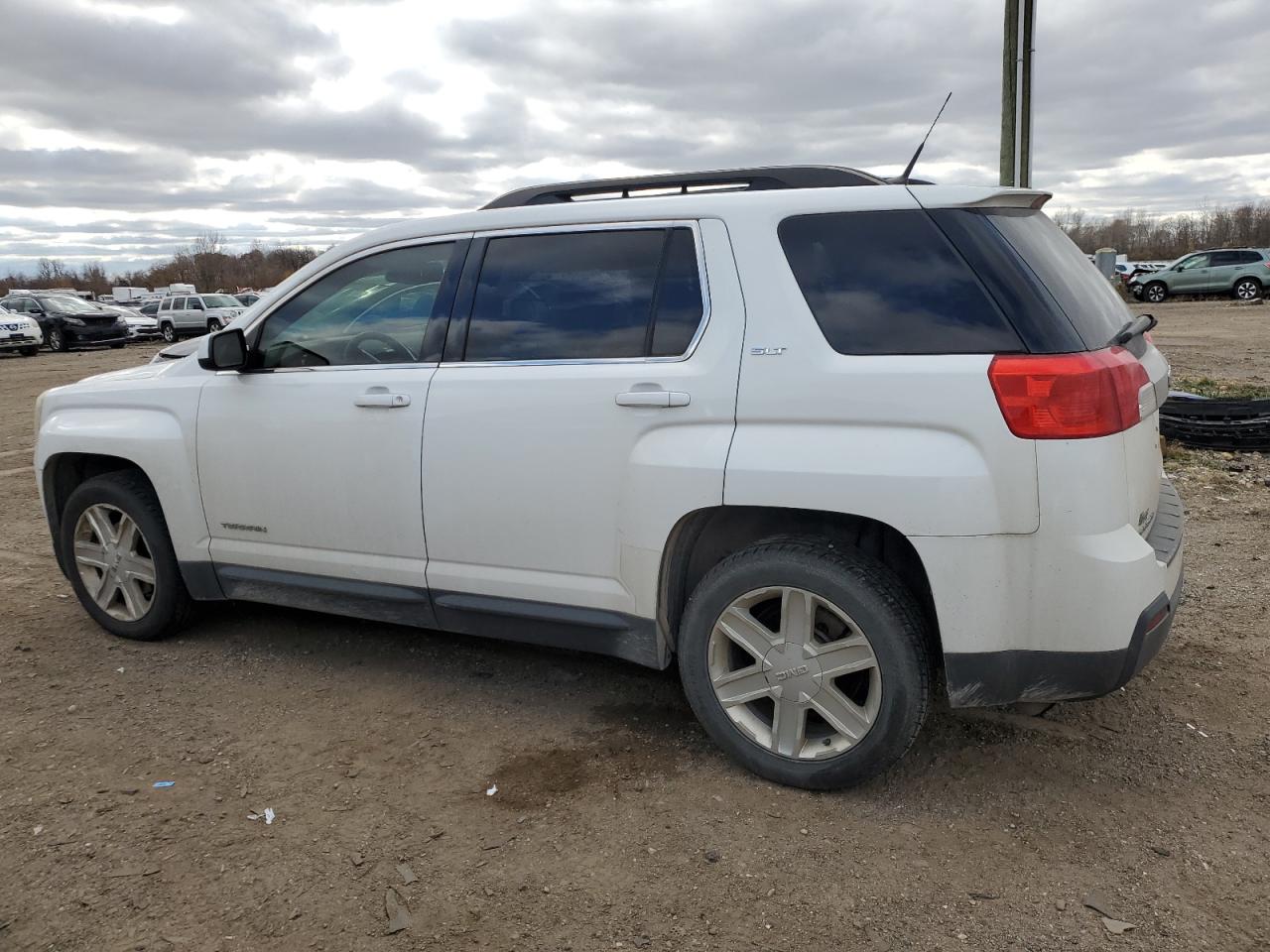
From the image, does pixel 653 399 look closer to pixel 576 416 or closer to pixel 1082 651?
pixel 576 416

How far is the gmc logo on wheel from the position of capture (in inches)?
124

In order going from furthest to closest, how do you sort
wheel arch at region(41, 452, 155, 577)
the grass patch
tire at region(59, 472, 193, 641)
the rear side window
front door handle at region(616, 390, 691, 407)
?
the grass patch, wheel arch at region(41, 452, 155, 577), tire at region(59, 472, 193, 641), the rear side window, front door handle at region(616, 390, 691, 407)

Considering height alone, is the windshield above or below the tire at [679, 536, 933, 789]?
above

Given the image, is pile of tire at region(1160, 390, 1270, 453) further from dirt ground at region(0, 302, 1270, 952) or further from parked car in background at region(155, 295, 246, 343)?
parked car in background at region(155, 295, 246, 343)

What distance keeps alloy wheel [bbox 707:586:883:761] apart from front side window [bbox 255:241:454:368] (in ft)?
5.45

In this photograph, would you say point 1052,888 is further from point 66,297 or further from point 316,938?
point 66,297

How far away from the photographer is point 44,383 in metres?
19.1

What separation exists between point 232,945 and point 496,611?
1.44 m

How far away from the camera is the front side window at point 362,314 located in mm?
3939

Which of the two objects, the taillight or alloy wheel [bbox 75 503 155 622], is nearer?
the taillight

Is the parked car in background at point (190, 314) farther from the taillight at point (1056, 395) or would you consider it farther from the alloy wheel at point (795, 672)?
the taillight at point (1056, 395)

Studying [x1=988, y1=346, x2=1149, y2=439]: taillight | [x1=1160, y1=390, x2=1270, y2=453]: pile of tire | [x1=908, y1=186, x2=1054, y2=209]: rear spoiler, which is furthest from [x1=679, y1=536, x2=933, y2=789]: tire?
[x1=1160, y1=390, x2=1270, y2=453]: pile of tire

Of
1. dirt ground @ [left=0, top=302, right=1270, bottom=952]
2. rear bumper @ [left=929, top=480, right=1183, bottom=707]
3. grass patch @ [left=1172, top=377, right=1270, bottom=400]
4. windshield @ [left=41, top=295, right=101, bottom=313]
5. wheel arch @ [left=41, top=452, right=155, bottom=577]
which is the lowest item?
dirt ground @ [left=0, top=302, right=1270, bottom=952]

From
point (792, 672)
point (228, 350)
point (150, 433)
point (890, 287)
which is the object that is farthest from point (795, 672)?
point (150, 433)
